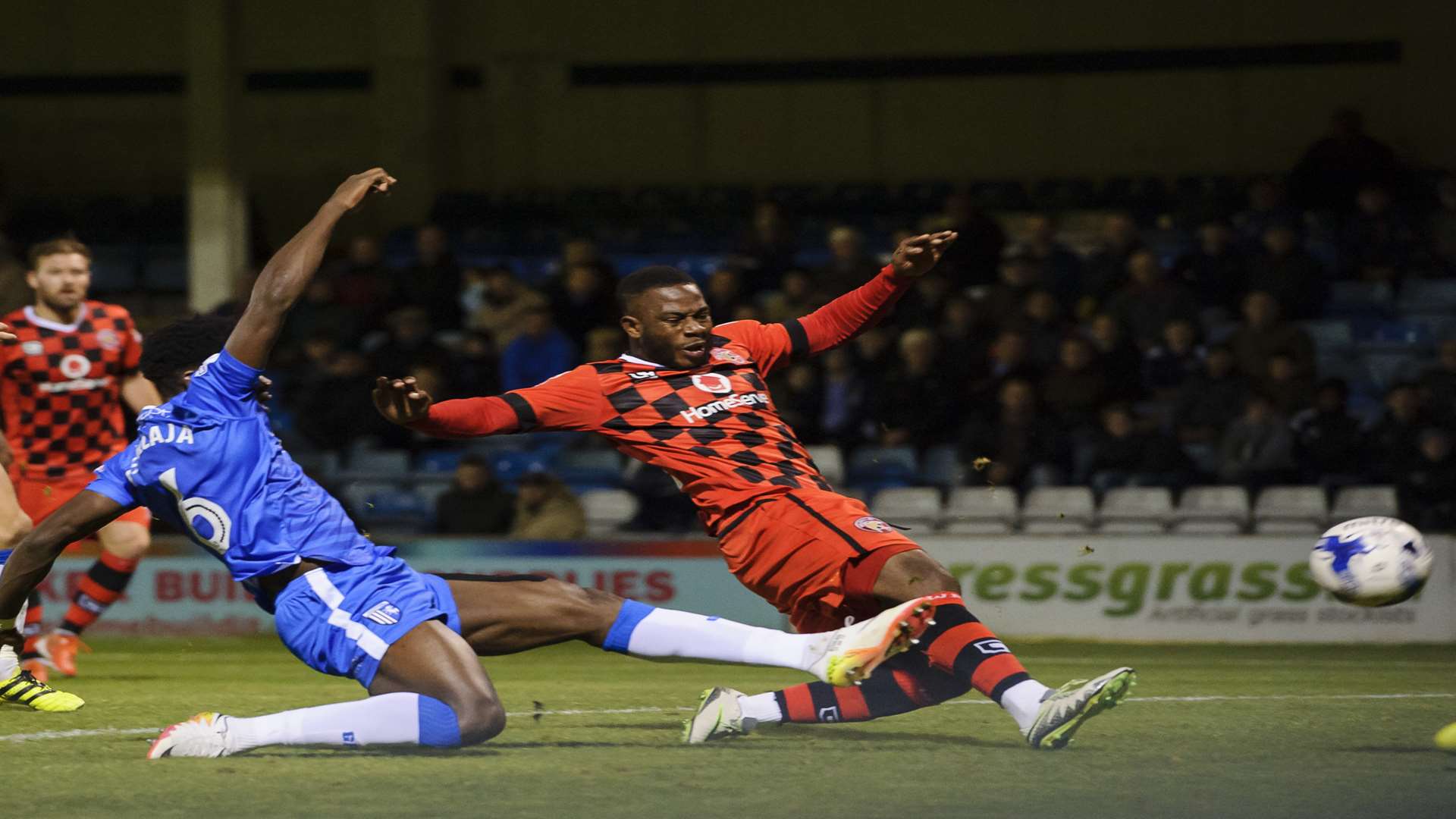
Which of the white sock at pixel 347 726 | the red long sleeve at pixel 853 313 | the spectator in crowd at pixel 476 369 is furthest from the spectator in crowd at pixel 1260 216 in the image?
the white sock at pixel 347 726

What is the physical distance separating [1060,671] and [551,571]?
147 inches

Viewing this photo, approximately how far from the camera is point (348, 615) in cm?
526

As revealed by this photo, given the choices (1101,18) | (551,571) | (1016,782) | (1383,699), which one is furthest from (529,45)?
(1016,782)

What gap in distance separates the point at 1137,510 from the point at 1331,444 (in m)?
1.34

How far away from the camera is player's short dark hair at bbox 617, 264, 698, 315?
242 inches

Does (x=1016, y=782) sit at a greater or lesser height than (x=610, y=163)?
lesser

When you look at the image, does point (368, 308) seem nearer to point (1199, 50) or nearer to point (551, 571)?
point (551, 571)

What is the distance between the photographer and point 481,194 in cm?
1839

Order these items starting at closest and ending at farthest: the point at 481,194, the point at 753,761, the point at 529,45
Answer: the point at 753,761 → the point at 481,194 → the point at 529,45

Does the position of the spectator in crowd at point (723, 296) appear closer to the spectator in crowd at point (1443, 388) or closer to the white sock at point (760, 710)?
the spectator in crowd at point (1443, 388)

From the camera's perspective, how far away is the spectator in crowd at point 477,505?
12.1 meters

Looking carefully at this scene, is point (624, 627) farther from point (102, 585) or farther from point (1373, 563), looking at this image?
point (102, 585)

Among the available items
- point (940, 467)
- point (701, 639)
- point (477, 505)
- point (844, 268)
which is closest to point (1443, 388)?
point (940, 467)

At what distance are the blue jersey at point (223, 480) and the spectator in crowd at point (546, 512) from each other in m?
6.52
